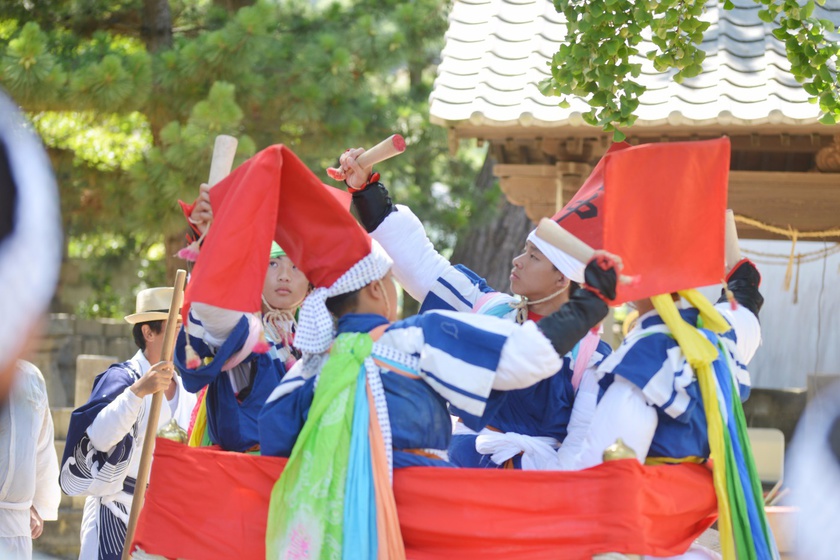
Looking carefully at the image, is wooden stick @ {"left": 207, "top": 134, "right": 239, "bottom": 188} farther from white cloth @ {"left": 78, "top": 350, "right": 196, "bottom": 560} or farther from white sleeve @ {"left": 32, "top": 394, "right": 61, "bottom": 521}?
white sleeve @ {"left": 32, "top": 394, "right": 61, "bottom": 521}

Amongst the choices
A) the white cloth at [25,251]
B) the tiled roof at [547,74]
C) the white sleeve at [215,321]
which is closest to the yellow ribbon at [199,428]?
the white sleeve at [215,321]

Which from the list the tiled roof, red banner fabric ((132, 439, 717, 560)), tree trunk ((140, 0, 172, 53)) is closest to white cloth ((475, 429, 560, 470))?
red banner fabric ((132, 439, 717, 560))

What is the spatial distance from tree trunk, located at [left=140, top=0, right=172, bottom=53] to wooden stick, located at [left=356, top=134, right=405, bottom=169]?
539 centimetres

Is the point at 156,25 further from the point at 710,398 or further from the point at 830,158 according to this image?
the point at 710,398

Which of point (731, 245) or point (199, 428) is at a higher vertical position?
point (731, 245)

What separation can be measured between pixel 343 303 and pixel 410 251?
0.84 m

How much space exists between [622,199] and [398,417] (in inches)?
34.4

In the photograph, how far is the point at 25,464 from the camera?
4.32 metres

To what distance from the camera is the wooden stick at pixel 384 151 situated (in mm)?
3244

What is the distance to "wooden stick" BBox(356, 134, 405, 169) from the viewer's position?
3244 mm

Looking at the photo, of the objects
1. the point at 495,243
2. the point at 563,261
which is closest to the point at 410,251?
the point at 563,261

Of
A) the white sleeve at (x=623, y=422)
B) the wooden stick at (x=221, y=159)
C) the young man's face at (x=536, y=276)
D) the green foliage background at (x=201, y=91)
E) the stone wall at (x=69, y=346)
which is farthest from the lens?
the stone wall at (x=69, y=346)

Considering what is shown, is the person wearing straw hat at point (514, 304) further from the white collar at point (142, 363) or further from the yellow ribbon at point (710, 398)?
the white collar at point (142, 363)

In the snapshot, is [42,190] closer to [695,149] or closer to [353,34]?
[695,149]
